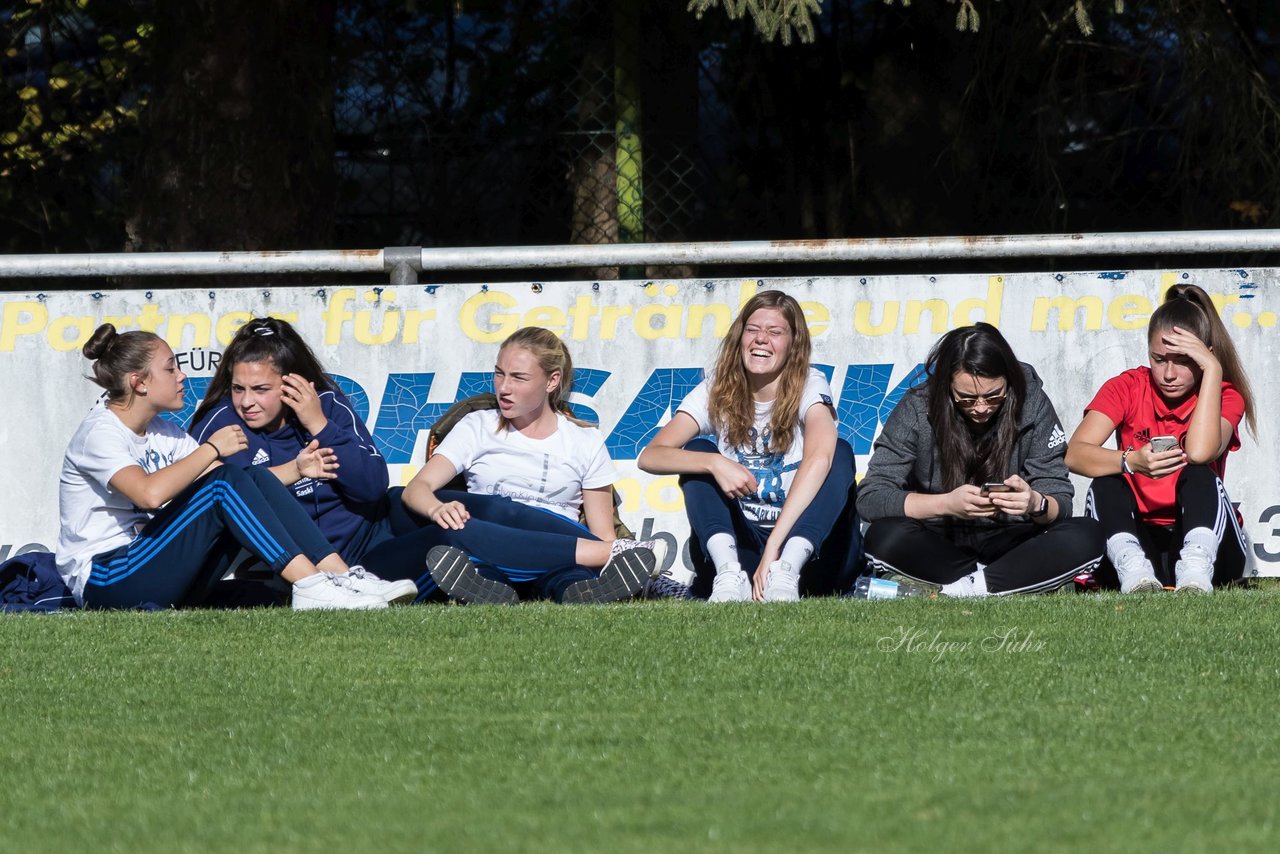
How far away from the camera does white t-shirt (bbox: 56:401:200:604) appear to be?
6066 mm

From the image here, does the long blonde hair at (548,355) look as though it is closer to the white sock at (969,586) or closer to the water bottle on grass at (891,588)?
the water bottle on grass at (891,588)

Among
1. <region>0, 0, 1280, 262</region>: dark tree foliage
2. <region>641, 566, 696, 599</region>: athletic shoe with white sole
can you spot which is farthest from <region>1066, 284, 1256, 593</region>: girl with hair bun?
<region>0, 0, 1280, 262</region>: dark tree foliage

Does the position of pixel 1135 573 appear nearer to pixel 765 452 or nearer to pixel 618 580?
pixel 765 452

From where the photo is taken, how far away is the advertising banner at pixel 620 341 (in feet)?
23.2

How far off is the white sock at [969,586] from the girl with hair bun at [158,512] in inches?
81.0

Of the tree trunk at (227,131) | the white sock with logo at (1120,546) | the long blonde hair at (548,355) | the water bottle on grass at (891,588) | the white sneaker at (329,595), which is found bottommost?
the water bottle on grass at (891,588)

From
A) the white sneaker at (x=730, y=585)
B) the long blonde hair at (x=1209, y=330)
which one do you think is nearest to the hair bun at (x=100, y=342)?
the white sneaker at (x=730, y=585)

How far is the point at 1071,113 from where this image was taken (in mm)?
9844

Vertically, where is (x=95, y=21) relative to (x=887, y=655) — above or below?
above

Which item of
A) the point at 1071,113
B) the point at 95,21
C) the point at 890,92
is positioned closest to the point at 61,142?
the point at 95,21

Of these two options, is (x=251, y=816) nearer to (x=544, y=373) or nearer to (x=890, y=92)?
(x=544, y=373)

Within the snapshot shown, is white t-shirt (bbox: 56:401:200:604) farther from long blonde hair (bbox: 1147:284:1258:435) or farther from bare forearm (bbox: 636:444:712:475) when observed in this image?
long blonde hair (bbox: 1147:284:1258:435)

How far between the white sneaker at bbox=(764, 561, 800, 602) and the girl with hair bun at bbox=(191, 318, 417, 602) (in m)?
1.54

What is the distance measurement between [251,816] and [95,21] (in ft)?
28.8
